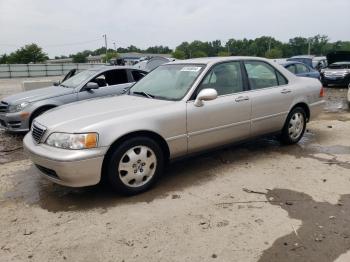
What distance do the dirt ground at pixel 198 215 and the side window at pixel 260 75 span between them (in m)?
1.15

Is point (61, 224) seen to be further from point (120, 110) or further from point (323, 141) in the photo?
point (323, 141)

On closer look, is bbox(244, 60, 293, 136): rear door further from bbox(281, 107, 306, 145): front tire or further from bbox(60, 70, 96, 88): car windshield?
bbox(60, 70, 96, 88): car windshield

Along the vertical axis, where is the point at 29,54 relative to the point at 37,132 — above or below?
above

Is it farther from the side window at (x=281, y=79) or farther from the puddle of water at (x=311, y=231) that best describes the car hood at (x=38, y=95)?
the puddle of water at (x=311, y=231)

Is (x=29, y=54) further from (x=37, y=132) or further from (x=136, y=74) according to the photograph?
(x=37, y=132)

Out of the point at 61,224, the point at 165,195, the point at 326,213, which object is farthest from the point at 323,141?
the point at 61,224

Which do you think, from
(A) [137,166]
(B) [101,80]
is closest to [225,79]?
(A) [137,166]

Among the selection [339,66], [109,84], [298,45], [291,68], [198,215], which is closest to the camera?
[198,215]

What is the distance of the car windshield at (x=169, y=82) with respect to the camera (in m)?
4.84

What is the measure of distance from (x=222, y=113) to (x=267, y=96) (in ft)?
3.36

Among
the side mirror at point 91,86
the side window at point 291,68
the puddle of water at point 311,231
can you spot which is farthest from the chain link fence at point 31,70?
the puddle of water at point 311,231

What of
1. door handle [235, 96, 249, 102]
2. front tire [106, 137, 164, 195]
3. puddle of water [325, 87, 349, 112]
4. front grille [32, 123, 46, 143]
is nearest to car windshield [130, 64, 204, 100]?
door handle [235, 96, 249, 102]

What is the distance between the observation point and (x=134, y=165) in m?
4.21

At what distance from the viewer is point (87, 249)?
126 inches
